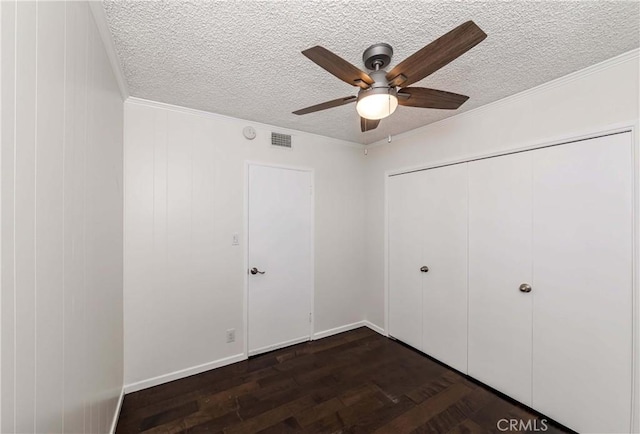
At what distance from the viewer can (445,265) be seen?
8.54 ft

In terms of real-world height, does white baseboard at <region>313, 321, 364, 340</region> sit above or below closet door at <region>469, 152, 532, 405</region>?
below

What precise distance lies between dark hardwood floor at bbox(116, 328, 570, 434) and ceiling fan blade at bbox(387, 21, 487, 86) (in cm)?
230

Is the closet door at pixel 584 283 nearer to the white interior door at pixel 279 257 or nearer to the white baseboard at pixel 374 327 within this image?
the white baseboard at pixel 374 327

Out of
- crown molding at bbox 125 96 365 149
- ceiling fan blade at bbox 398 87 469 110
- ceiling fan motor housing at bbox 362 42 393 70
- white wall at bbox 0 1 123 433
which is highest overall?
crown molding at bbox 125 96 365 149

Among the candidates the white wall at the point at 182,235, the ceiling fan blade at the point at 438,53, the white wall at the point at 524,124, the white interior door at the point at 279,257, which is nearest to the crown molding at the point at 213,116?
the white wall at the point at 182,235

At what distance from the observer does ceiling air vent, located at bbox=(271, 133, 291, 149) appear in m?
2.87

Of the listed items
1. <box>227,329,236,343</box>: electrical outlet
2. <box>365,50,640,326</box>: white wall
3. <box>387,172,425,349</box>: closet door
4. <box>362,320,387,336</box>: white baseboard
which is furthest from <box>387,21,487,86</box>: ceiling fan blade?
<box>362,320,387,336</box>: white baseboard

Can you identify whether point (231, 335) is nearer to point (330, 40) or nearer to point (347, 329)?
point (347, 329)

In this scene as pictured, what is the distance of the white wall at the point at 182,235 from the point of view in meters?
2.18

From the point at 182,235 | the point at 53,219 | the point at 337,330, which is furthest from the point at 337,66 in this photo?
the point at 337,330

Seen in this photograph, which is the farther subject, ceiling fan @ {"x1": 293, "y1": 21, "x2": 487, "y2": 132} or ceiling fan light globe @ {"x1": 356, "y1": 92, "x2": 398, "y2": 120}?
ceiling fan light globe @ {"x1": 356, "y1": 92, "x2": 398, "y2": 120}

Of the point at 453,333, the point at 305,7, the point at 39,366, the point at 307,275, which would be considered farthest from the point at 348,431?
the point at 305,7

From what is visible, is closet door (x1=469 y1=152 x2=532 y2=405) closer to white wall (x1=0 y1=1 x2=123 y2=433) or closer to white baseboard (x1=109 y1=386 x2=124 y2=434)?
white wall (x1=0 y1=1 x2=123 y2=433)

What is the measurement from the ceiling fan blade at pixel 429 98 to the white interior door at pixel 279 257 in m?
1.68
